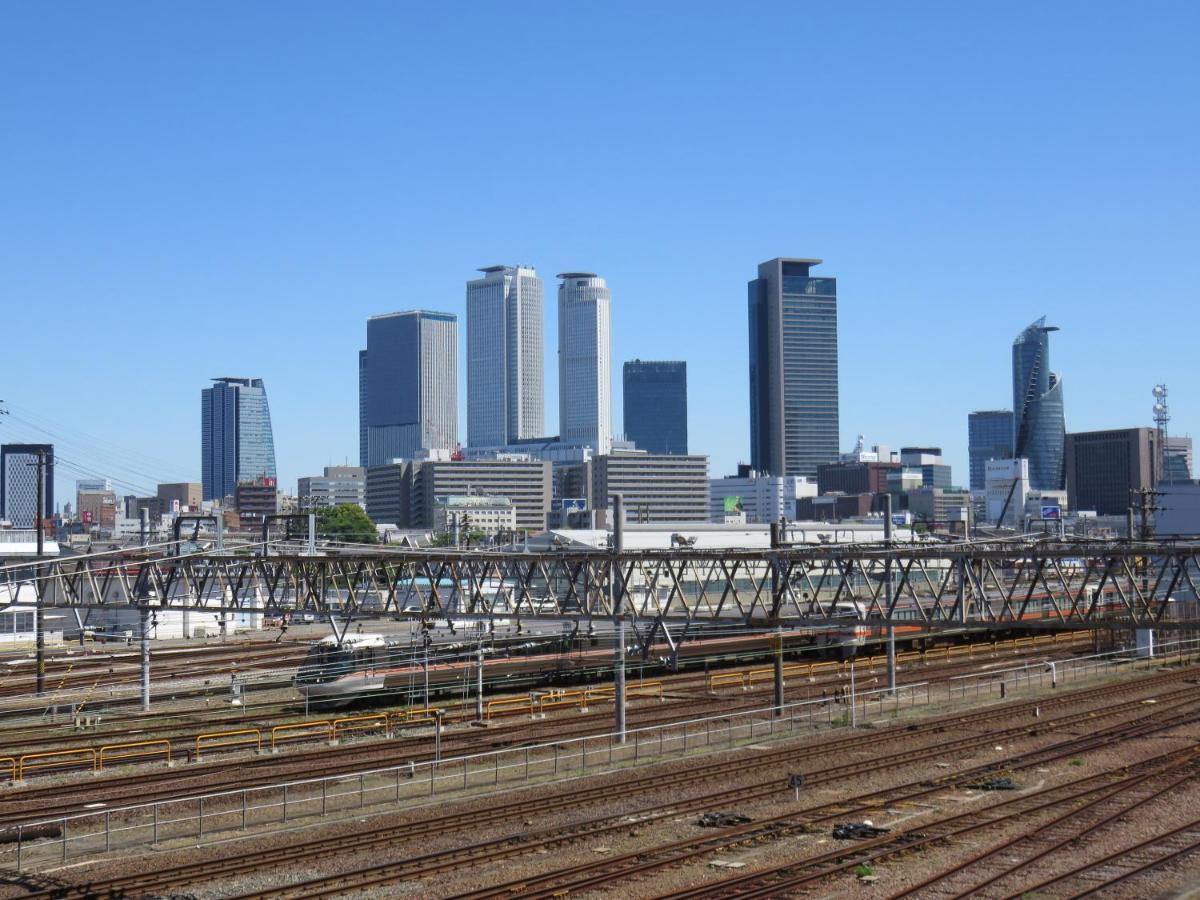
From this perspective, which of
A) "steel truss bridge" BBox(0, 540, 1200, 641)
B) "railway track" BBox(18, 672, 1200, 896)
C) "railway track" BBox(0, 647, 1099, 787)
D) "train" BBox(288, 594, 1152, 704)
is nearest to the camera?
"railway track" BBox(18, 672, 1200, 896)

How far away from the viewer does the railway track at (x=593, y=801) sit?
2339 cm

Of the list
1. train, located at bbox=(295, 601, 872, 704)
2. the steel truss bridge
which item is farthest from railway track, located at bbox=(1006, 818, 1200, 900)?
train, located at bbox=(295, 601, 872, 704)

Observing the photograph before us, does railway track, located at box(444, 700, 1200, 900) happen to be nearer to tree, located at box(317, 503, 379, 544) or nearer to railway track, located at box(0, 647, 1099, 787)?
railway track, located at box(0, 647, 1099, 787)

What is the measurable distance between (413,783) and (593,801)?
480cm

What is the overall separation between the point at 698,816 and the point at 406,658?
80.5 feet

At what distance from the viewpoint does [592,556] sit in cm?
3841

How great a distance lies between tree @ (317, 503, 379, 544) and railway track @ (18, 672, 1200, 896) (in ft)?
410

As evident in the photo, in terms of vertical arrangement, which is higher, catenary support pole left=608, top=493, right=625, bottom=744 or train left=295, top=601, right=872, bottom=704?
catenary support pole left=608, top=493, right=625, bottom=744

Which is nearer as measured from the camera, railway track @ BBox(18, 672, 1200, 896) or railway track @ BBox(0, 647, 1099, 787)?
railway track @ BBox(18, 672, 1200, 896)

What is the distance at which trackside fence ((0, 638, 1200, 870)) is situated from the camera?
26672 mm

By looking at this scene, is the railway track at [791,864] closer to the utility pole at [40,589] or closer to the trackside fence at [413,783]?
the trackside fence at [413,783]

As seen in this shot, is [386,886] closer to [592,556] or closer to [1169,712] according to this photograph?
[592,556]

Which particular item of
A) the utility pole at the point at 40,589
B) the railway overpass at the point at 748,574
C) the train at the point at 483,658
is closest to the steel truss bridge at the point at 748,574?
the railway overpass at the point at 748,574

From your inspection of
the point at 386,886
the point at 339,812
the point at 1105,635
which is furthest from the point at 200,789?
the point at 1105,635
